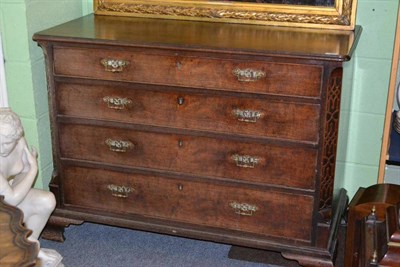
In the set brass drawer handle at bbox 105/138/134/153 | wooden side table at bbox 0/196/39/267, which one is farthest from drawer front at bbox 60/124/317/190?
wooden side table at bbox 0/196/39/267

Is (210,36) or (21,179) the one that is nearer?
(21,179)

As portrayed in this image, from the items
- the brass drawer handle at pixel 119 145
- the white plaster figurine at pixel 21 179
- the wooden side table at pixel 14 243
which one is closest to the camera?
the wooden side table at pixel 14 243

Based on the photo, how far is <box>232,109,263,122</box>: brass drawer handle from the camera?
8.23 ft

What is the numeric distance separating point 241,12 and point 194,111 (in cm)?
56

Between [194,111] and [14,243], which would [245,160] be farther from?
[14,243]

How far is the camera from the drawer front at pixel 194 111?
8.14ft

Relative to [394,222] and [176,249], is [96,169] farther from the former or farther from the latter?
[394,222]

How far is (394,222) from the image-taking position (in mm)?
2174

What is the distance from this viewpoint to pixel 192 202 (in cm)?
271

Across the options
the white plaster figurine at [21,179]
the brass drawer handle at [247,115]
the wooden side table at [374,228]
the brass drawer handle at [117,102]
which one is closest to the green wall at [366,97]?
the wooden side table at [374,228]

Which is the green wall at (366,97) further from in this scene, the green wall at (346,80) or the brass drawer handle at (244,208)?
the brass drawer handle at (244,208)

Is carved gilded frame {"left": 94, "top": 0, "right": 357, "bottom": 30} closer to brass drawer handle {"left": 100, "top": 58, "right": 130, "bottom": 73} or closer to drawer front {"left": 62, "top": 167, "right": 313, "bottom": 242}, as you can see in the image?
brass drawer handle {"left": 100, "top": 58, "right": 130, "bottom": 73}

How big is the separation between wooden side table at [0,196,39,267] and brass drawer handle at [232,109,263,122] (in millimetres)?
977

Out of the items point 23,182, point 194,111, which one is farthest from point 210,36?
point 23,182
